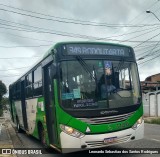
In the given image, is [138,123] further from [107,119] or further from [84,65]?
[84,65]

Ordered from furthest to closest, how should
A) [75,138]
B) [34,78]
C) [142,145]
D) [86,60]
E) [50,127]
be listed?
[34,78]
[142,145]
[50,127]
[86,60]
[75,138]

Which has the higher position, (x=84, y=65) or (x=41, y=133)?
(x=84, y=65)

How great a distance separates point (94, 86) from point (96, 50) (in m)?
1.11

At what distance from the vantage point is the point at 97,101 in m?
8.56

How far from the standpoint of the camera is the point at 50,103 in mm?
9586

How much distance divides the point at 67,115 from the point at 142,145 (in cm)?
406

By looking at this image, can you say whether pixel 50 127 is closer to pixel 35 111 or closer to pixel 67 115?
pixel 67 115

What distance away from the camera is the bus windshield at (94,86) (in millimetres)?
8469

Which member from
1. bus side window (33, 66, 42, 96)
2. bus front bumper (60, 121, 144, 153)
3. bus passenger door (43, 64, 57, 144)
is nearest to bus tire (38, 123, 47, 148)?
bus side window (33, 66, 42, 96)

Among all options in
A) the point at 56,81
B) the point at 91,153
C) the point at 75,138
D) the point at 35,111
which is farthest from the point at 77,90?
the point at 35,111

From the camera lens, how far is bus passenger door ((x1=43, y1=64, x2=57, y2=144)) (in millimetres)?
9133

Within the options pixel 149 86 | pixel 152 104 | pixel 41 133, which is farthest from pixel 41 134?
pixel 149 86

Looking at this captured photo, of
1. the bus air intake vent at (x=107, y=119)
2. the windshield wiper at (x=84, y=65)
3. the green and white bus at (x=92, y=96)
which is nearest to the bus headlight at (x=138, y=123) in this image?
the green and white bus at (x=92, y=96)

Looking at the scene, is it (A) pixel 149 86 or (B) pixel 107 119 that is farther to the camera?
(A) pixel 149 86
